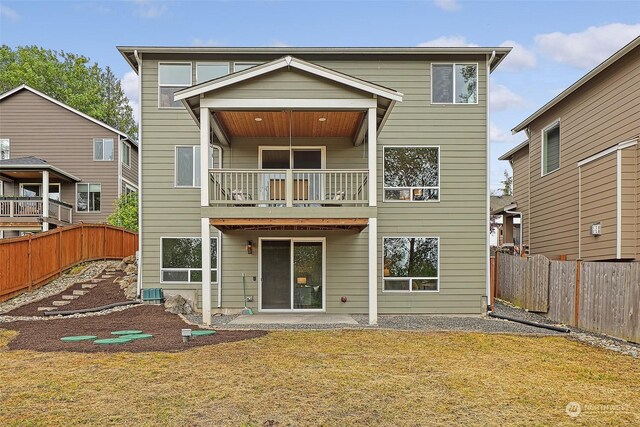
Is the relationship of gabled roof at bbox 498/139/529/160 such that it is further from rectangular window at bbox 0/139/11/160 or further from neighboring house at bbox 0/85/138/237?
rectangular window at bbox 0/139/11/160

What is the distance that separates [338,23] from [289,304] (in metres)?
12.4

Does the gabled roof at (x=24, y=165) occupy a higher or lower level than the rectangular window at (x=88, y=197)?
higher

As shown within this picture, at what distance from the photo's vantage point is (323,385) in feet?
19.1

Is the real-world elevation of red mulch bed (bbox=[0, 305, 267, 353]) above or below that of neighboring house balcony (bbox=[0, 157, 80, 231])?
below

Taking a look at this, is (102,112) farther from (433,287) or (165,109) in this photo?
(433,287)

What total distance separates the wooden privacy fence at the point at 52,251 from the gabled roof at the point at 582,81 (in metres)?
16.2

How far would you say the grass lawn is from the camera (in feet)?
15.9

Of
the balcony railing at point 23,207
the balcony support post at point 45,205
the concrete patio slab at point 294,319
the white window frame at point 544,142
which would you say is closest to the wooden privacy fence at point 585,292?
the white window frame at point 544,142

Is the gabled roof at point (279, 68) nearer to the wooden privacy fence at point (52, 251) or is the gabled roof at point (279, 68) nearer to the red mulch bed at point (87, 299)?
the red mulch bed at point (87, 299)

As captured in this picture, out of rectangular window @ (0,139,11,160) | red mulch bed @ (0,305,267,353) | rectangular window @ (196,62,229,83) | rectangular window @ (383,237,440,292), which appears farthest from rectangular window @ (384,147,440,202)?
rectangular window @ (0,139,11,160)

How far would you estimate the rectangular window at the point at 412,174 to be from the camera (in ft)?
42.2

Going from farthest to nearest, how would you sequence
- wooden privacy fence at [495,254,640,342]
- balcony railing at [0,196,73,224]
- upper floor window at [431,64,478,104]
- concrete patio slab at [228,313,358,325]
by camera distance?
balcony railing at [0,196,73,224], upper floor window at [431,64,478,104], concrete patio slab at [228,313,358,325], wooden privacy fence at [495,254,640,342]

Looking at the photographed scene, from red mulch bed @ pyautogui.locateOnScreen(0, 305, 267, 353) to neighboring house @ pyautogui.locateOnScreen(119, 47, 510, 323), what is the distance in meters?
1.72

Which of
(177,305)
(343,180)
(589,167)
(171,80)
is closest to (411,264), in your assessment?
(343,180)
